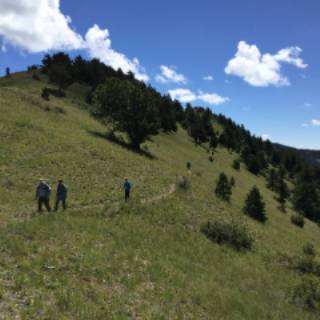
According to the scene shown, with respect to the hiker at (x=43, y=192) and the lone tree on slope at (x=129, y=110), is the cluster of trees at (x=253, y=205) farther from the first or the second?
the hiker at (x=43, y=192)

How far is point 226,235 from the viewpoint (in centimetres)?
2736

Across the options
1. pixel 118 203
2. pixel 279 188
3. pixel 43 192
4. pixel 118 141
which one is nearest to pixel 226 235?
pixel 118 203

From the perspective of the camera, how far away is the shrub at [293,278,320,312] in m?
18.8

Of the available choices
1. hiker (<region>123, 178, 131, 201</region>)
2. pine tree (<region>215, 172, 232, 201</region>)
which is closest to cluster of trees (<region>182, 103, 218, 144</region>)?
pine tree (<region>215, 172, 232, 201</region>)

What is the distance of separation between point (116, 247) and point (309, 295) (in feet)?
35.7

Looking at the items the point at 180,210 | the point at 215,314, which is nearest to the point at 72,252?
the point at 215,314

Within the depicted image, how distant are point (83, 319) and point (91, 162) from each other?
28903 mm

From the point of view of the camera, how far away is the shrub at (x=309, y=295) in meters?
18.8

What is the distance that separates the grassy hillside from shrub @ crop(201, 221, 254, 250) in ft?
2.83

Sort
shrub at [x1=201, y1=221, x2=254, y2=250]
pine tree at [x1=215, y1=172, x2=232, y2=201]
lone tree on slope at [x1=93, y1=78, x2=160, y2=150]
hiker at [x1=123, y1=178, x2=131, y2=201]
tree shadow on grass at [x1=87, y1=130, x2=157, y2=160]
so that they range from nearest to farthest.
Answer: shrub at [x1=201, y1=221, x2=254, y2=250], hiker at [x1=123, y1=178, x2=131, y2=201], pine tree at [x1=215, y1=172, x2=232, y2=201], tree shadow on grass at [x1=87, y1=130, x2=157, y2=160], lone tree on slope at [x1=93, y1=78, x2=160, y2=150]

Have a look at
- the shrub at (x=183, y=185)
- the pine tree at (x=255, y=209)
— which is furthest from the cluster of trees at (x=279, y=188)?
the shrub at (x=183, y=185)

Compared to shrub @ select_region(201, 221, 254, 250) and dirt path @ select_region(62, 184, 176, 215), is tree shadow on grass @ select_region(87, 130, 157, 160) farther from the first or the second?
shrub @ select_region(201, 221, 254, 250)

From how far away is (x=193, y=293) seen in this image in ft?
50.0

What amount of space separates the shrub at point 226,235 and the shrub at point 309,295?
7290mm
